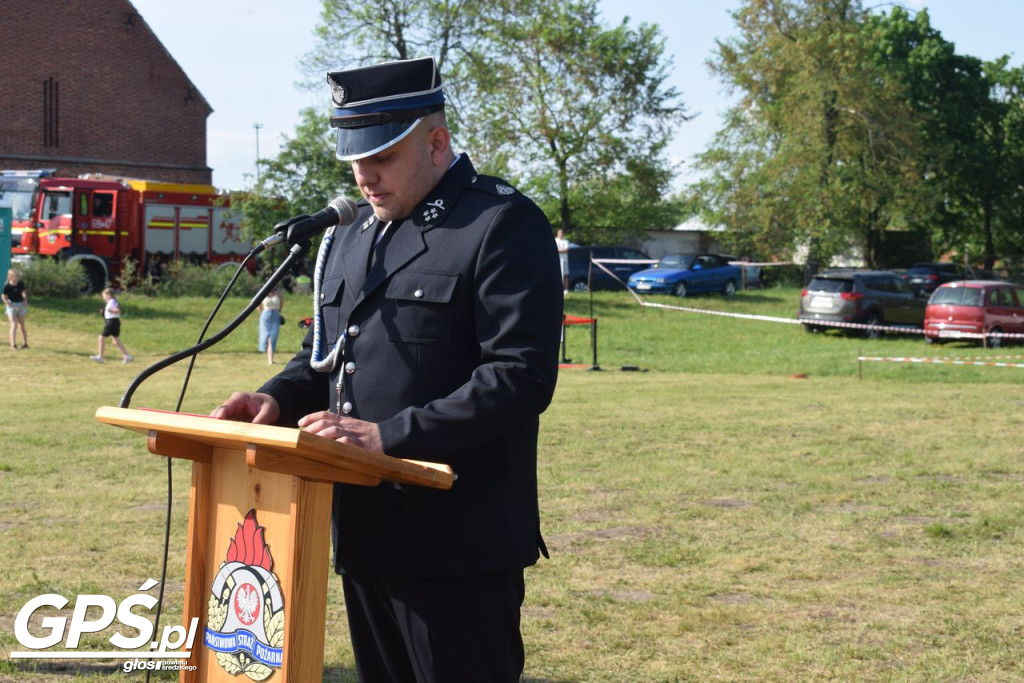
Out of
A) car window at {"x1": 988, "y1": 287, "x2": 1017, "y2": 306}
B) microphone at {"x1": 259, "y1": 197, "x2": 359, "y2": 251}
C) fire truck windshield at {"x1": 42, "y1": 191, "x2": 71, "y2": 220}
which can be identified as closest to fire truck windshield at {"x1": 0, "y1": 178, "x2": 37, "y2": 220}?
fire truck windshield at {"x1": 42, "y1": 191, "x2": 71, "y2": 220}

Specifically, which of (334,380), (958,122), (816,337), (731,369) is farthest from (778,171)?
(334,380)

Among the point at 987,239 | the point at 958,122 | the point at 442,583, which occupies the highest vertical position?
the point at 958,122

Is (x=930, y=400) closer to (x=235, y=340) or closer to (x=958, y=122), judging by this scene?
(x=235, y=340)

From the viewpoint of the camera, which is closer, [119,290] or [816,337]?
[816,337]

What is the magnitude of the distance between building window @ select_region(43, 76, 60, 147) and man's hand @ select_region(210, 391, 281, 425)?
143ft

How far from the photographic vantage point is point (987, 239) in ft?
176

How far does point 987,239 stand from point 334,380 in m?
55.5

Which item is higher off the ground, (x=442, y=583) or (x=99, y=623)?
(x=442, y=583)

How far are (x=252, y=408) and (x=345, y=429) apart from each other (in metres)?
0.47

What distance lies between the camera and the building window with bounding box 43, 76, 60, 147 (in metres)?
42.7

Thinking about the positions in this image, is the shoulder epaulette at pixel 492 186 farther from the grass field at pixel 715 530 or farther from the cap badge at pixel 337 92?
the grass field at pixel 715 530

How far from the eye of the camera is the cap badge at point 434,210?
2.94m

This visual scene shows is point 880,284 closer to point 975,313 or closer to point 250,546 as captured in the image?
point 975,313

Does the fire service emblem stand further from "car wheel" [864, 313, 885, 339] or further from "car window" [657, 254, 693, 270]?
"car window" [657, 254, 693, 270]
